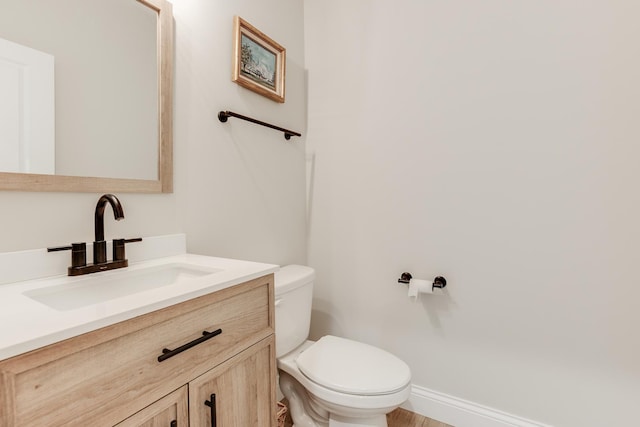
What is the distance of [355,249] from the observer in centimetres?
186

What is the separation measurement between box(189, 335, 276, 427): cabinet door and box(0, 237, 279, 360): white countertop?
22 centimetres

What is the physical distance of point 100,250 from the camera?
94cm

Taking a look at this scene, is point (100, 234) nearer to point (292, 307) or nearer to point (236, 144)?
point (236, 144)

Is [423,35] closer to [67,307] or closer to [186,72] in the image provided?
[186,72]

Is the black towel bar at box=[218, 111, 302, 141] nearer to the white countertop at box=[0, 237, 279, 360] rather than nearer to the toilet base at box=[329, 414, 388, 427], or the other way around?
the white countertop at box=[0, 237, 279, 360]

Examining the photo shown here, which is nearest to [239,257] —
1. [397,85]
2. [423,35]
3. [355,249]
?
[355,249]

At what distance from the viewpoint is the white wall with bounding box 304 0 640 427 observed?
1.29 meters

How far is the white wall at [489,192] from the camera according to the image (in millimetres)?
1285

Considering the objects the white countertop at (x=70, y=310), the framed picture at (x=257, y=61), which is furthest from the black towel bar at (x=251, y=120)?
the white countertop at (x=70, y=310)

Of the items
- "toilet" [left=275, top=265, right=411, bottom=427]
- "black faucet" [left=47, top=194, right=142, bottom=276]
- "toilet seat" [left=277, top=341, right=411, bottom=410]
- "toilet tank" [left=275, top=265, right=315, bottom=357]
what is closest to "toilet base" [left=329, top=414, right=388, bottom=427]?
"toilet" [left=275, top=265, right=411, bottom=427]

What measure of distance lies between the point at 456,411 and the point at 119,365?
1591 mm

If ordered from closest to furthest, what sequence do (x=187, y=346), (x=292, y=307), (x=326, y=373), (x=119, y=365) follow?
(x=119, y=365), (x=187, y=346), (x=326, y=373), (x=292, y=307)

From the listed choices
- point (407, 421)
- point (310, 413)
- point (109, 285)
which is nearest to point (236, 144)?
point (109, 285)

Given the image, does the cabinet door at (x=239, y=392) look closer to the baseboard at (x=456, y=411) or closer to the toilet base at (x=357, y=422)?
the toilet base at (x=357, y=422)
